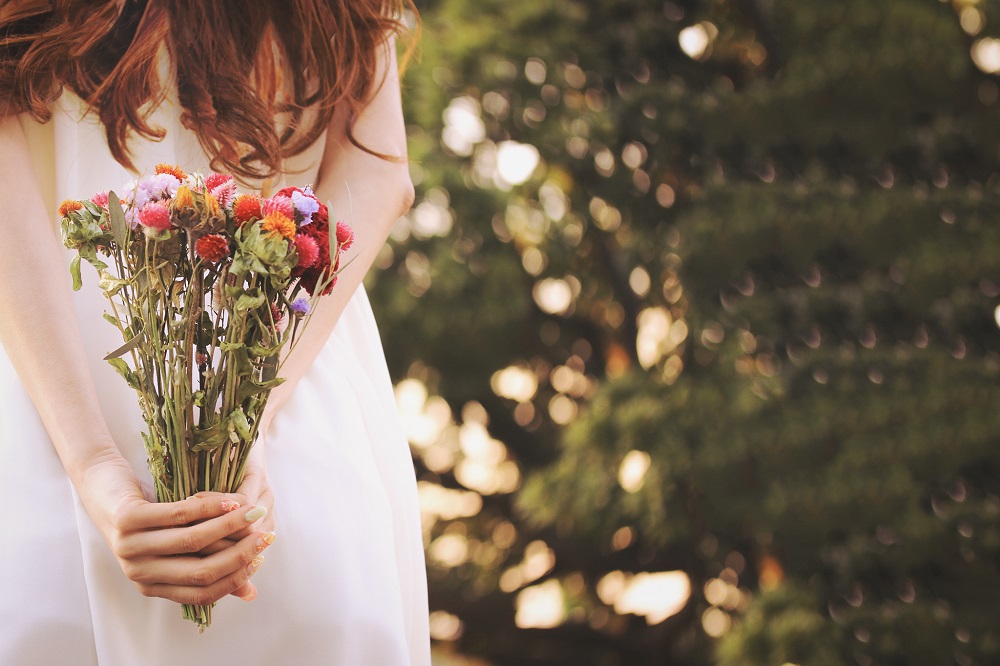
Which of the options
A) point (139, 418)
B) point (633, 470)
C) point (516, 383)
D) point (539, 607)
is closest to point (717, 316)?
point (633, 470)

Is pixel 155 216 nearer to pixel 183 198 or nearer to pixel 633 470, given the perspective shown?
pixel 183 198

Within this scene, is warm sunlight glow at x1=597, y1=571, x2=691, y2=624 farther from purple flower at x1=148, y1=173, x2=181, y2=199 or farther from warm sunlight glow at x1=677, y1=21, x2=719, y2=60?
purple flower at x1=148, y1=173, x2=181, y2=199

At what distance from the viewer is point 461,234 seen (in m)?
6.00

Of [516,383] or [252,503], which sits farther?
[516,383]

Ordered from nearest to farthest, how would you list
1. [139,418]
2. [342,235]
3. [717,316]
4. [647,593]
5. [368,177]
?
[342,235], [139,418], [368,177], [717,316], [647,593]

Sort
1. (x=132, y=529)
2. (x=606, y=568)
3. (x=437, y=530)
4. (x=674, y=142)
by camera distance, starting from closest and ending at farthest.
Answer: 1. (x=132, y=529)
2. (x=674, y=142)
3. (x=606, y=568)
4. (x=437, y=530)

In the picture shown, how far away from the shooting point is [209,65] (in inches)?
51.0

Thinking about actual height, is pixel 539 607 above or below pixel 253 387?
below

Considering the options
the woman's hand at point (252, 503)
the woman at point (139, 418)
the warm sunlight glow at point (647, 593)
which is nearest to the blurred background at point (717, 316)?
the warm sunlight glow at point (647, 593)

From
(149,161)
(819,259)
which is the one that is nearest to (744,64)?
(819,259)

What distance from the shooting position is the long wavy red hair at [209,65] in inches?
47.9

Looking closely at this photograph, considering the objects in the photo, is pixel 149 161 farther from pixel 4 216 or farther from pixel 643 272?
pixel 643 272

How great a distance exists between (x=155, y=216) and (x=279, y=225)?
0.13 metres

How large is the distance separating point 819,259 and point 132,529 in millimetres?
4700
